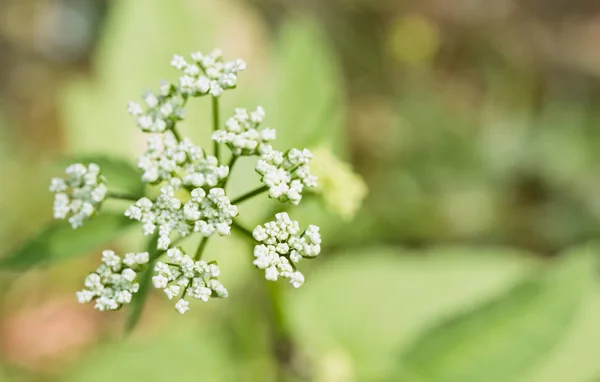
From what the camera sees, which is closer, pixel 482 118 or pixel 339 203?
pixel 339 203

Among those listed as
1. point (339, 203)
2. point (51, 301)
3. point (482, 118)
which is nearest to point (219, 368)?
point (339, 203)

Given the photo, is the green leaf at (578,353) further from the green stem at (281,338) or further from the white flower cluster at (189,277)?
the white flower cluster at (189,277)

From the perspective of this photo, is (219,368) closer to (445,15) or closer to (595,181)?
(595,181)

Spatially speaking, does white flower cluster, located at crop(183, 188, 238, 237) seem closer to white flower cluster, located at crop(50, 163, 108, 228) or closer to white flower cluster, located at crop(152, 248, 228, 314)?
white flower cluster, located at crop(152, 248, 228, 314)

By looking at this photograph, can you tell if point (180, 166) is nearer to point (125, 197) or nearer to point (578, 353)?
point (125, 197)

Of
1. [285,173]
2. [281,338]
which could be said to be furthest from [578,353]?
[285,173]

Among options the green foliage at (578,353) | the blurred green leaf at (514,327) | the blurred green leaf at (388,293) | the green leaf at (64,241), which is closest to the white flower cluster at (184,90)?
the green leaf at (64,241)
